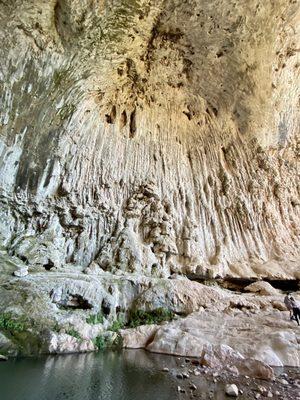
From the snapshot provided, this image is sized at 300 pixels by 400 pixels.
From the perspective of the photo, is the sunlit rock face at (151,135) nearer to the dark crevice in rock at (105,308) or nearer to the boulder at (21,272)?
the boulder at (21,272)

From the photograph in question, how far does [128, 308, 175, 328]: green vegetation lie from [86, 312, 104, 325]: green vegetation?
1186mm

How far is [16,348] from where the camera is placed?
9719 millimetres

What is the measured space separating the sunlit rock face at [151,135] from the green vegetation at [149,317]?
10.0ft

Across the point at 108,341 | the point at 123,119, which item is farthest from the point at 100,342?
the point at 123,119

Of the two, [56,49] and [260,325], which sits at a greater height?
[56,49]

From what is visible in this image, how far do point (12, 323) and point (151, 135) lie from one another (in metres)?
13.7

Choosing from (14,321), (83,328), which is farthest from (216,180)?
(14,321)

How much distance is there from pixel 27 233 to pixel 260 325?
10466mm

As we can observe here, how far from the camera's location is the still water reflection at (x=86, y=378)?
6.50m

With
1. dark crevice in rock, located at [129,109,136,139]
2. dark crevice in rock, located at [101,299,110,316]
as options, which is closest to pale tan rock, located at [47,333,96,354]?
dark crevice in rock, located at [101,299,110,316]

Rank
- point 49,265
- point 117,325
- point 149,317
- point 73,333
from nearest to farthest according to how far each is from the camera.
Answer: point 73,333, point 117,325, point 149,317, point 49,265

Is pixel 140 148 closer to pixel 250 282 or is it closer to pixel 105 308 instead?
pixel 250 282

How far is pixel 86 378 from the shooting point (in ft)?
24.9

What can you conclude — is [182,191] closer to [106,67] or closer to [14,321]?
[106,67]
